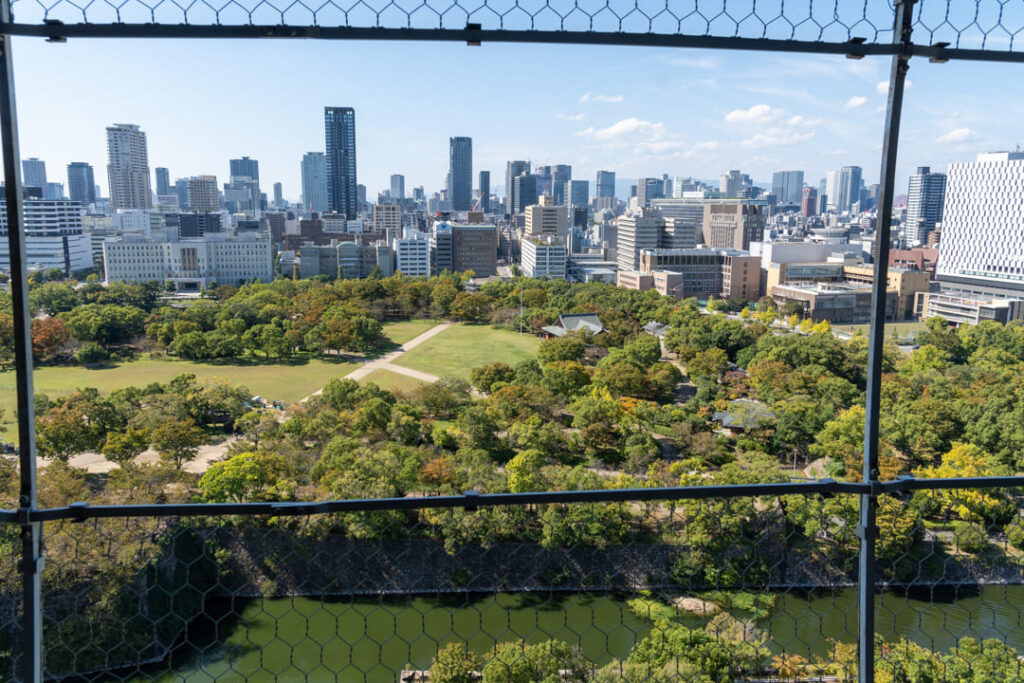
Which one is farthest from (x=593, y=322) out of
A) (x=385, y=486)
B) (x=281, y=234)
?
(x=281, y=234)

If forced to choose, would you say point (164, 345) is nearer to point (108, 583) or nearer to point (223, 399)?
point (223, 399)

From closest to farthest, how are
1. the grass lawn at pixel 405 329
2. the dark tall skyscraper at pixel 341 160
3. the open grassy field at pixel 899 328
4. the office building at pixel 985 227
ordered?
1. the open grassy field at pixel 899 328
2. the grass lawn at pixel 405 329
3. the office building at pixel 985 227
4. the dark tall skyscraper at pixel 341 160

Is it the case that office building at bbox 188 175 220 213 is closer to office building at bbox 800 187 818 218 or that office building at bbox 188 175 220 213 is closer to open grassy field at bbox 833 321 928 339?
open grassy field at bbox 833 321 928 339

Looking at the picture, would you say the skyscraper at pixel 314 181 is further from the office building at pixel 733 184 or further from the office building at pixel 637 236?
the office building at pixel 733 184

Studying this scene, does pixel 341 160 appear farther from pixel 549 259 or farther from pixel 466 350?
pixel 466 350

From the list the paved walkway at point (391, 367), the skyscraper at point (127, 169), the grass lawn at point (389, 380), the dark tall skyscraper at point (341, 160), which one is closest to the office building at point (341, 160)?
the dark tall skyscraper at point (341, 160)

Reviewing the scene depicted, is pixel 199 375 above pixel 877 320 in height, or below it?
below

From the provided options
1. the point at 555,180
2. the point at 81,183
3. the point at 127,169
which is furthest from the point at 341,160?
the point at 555,180
